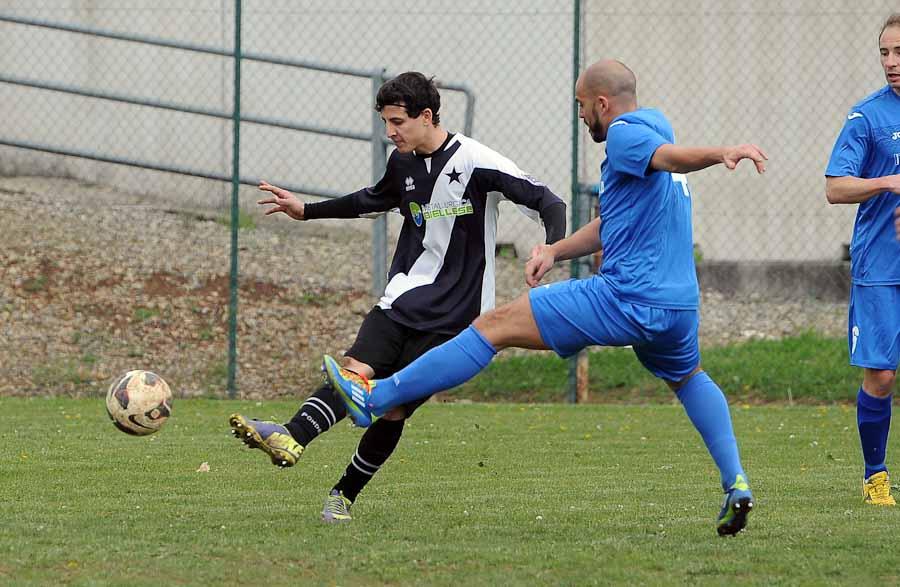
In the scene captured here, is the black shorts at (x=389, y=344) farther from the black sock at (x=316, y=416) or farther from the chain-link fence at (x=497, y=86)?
the chain-link fence at (x=497, y=86)

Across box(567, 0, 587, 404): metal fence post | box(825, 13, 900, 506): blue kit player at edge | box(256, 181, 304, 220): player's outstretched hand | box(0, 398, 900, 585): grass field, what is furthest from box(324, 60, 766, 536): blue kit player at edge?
box(567, 0, 587, 404): metal fence post

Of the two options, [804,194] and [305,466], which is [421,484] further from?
[804,194]

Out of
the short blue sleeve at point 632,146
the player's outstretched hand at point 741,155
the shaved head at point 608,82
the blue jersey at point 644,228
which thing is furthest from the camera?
the shaved head at point 608,82

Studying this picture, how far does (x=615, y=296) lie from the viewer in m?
5.05

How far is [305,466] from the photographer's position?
748 centimetres

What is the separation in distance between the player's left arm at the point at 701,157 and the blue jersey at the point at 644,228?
13cm

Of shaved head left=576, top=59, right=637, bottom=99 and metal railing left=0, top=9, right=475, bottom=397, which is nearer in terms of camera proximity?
shaved head left=576, top=59, right=637, bottom=99

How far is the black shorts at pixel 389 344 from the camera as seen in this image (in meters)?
5.64

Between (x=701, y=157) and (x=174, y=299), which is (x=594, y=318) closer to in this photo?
(x=701, y=157)

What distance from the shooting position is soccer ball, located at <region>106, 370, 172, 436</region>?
5.64 m

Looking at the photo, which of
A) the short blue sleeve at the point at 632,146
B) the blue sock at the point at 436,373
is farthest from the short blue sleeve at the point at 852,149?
the blue sock at the point at 436,373

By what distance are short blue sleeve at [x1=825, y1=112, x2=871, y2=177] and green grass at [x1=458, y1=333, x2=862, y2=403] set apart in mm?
5257

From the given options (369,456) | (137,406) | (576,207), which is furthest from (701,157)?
(576,207)

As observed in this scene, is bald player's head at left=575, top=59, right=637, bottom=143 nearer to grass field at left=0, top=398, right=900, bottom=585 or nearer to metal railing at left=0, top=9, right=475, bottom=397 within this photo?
grass field at left=0, top=398, right=900, bottom=585
